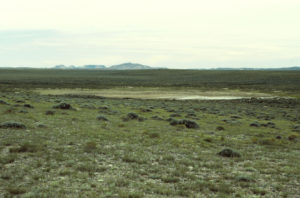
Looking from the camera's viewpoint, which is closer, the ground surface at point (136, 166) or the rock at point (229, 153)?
the ground surface at point (136, 166)

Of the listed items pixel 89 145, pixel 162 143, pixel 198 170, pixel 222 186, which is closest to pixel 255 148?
pixel 162 143

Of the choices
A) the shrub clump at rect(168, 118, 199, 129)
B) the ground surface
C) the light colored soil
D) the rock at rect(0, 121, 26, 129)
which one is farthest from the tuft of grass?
the light colored soil

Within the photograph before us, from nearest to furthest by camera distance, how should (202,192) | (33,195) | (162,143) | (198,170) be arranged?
1. (33,195)
2. (202,192)
3. (198,170)
4. (162,143)

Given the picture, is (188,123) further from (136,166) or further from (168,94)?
(168,94)

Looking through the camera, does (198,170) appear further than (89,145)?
No

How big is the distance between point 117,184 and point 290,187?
20.8 feet

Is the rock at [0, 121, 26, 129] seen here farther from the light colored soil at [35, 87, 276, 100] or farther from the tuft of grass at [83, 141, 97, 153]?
the light colored soil at [35, 87, 276, 100]

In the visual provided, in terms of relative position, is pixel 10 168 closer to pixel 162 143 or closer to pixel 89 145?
pixel 89 145

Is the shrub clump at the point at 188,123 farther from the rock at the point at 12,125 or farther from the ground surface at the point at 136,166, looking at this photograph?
the rock at the point at 12,125

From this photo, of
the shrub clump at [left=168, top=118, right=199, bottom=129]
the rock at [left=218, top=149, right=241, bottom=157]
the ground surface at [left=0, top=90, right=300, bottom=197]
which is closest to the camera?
the ground surface at [left=0, top=90, right=300, bottom=197]

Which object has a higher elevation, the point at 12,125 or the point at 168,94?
the point at 12,125

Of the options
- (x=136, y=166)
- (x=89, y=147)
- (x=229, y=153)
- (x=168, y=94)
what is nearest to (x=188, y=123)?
(x=229, y=153)

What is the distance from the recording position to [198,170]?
37.8 ft

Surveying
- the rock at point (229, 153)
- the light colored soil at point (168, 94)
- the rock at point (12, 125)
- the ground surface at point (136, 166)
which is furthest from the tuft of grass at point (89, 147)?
the light colored soil at point (168, 94)
